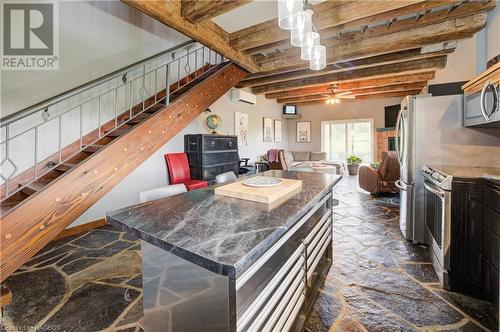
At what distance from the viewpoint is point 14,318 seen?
1.65m

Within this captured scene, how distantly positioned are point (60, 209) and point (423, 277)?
10.9ft

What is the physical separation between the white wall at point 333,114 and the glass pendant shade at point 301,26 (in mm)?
7517

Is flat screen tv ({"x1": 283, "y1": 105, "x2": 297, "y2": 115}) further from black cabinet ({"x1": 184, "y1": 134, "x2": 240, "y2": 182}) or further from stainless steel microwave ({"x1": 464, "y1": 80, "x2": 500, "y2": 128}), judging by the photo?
stainless steel microwave ({"x1": 464, "y1": 80, "x2": 500, "y2": 128})

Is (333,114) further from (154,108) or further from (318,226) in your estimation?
(318,226)

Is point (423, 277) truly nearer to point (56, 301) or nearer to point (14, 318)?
point (56, 301)

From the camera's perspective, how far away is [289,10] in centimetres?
176

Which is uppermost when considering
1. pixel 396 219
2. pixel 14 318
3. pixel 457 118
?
pixel 457 118

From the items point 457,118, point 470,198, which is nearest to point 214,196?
point 470,198

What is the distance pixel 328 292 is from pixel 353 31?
3920mm

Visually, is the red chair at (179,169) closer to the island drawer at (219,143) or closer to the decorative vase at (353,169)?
the island drawer at (219,143)

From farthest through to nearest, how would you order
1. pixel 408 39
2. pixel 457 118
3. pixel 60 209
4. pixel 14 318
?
pixel 408 39, pixel 457 118, pixel 60 209, pixel 14 318


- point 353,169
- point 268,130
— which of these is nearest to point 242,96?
point 268,130

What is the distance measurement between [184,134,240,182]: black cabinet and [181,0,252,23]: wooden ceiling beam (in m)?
2.13

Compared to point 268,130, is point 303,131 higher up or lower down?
higher up
